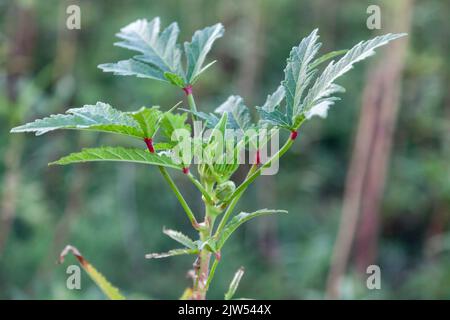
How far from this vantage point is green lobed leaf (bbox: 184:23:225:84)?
2.15 ft

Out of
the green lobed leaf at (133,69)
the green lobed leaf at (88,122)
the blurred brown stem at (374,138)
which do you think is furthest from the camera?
the blurred brown stem at (374,138)

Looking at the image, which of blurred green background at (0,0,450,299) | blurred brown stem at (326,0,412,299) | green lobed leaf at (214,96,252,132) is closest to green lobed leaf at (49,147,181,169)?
green lobed leaf at (214,96,252,132)

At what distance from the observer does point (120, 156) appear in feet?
1.81

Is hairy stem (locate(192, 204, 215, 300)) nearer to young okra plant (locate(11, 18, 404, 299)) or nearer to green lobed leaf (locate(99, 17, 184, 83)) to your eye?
young okra plant (locate(11, 18, 404, 299))

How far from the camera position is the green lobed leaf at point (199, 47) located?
0.66 metres

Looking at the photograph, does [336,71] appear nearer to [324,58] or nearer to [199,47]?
[324,58]

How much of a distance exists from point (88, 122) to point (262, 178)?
2521 millimetres

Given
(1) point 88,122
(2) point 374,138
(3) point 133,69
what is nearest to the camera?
(1) point 88,122

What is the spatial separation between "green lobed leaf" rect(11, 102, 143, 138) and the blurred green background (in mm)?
1274

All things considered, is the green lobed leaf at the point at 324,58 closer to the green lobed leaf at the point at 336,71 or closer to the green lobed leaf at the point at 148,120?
the green lobed leaf at the point at 336,71

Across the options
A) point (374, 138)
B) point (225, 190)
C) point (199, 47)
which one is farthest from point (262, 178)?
point (225, 190)

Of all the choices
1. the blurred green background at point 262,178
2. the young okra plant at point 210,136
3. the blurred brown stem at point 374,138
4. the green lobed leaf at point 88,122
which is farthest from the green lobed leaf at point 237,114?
the blurred brown stem at point 374,138

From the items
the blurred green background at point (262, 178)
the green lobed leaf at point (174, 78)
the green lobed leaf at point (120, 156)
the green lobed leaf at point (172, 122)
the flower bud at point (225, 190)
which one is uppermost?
the blurred green background at point (262, 178)

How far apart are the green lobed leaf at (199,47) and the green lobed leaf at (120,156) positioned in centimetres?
14
